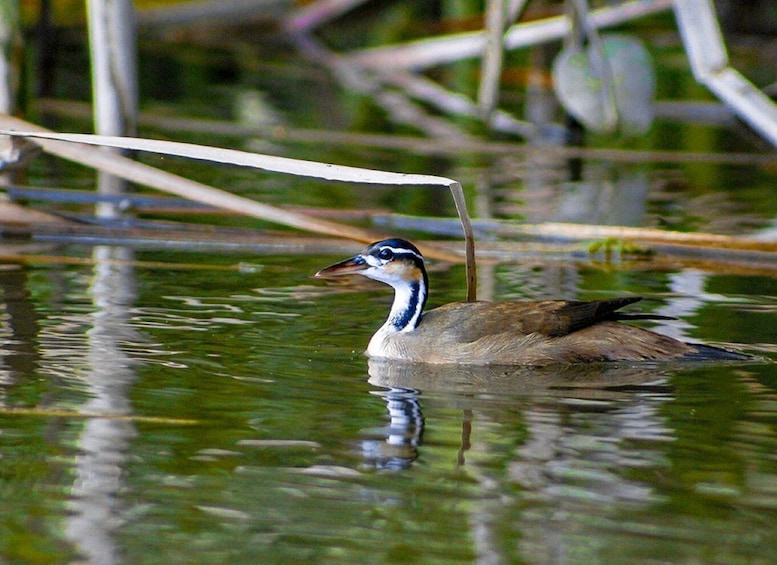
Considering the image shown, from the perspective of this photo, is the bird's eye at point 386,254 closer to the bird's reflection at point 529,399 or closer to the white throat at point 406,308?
the white throat at point 406,308

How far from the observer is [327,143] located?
14203 millimetres

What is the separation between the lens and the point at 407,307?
7.12 m

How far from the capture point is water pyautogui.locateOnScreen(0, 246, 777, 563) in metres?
4.27

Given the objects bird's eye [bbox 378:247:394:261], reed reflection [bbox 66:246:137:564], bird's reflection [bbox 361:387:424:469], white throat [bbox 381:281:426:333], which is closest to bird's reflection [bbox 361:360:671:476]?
bird's reflection [bbox 361:387:424:469]

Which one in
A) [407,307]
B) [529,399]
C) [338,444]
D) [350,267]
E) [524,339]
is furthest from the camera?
[350,267]

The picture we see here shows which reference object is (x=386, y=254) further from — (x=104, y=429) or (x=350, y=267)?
(x=104, y=429)

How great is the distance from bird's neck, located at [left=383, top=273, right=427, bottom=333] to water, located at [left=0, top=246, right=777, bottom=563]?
200mm

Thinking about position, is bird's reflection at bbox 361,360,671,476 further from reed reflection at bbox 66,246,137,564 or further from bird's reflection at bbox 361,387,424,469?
reed reflection at bbox 66,246,137,564

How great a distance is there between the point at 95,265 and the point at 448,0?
1272 centimetres

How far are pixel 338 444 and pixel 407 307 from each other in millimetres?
2004

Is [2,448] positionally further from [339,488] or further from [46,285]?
[46,285]

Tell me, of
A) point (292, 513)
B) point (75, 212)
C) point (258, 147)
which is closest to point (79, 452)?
point (292, 513)

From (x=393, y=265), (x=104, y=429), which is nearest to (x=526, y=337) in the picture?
(x=393, y=265)

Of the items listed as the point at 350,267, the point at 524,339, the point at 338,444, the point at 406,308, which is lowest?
the point at 338,444
